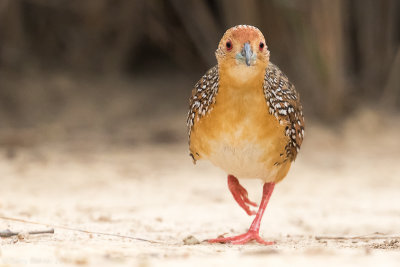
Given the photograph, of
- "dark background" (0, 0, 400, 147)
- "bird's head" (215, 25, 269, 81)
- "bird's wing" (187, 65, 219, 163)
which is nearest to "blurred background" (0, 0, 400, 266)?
"dark background" (0, 0, 400, 147)

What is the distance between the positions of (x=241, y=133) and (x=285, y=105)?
17.3 inches

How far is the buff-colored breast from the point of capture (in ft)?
13.2

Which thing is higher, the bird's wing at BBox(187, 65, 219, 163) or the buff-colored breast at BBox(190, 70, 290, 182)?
the bird's wing at BBox(187, 65, 219, 163)

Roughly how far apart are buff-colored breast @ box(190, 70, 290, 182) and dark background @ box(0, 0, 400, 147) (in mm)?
3965

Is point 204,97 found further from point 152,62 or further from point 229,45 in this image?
point 152,62

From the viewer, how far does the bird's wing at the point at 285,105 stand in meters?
4.18

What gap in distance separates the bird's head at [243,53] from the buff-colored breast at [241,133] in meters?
0.09

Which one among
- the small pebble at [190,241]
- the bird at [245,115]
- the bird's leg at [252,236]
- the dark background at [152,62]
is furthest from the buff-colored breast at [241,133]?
the dark background at [152,62]

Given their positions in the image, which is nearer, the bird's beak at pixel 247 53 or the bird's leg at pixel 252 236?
the bird's beak at pixel 247 53

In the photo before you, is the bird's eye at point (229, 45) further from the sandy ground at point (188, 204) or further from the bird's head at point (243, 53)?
the sandy ground at point (188, 204)

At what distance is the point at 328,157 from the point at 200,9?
8.27ft

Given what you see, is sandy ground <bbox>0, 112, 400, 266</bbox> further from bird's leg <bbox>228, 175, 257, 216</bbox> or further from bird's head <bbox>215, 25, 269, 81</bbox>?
bird's head <bbox>215, 25, 269, 81</bbox>

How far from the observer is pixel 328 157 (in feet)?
25.5

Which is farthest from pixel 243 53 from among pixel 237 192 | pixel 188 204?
pixel 188 204
